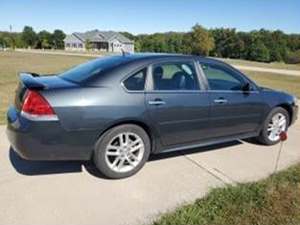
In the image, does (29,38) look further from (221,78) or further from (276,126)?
(221,78)

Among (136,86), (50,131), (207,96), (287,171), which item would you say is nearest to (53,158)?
(50,131)

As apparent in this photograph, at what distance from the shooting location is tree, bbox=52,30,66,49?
109 meters

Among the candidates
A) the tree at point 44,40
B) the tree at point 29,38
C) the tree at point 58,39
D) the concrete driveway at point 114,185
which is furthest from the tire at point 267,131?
the tree at point 58,39

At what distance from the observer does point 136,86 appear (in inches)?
170

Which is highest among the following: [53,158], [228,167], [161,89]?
[161,89]

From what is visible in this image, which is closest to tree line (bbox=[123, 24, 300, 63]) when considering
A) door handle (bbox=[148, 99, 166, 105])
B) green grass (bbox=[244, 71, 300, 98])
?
green grass (bbox=[244, 71, 300, 98])

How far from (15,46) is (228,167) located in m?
105

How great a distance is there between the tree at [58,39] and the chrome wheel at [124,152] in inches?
4337

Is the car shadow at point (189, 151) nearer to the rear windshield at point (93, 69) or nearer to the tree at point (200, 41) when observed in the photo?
the rear windshield at point (93, 69)

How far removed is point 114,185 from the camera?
414cm

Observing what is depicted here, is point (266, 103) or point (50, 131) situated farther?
point (266, 103)

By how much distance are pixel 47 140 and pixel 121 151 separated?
36.0 inches

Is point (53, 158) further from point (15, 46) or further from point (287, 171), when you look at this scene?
point (15, 46)

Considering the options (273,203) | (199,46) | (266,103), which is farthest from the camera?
(199,46)
